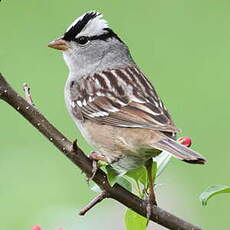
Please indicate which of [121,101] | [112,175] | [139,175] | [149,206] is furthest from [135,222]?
[121,101]

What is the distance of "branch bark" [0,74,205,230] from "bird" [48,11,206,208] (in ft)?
0.44

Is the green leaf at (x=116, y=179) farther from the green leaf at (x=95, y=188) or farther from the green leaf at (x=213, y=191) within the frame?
the green leaf at (x=213, y=191)

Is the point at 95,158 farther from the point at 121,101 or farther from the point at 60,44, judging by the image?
the point at 60,44

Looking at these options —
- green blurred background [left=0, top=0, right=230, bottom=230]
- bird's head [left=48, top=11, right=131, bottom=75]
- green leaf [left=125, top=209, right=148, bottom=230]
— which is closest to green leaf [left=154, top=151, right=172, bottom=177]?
green leaf [left=125, top=209, right=148, bottom=230]

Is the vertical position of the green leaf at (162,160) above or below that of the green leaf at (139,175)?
below

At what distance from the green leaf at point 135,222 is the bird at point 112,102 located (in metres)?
0.10

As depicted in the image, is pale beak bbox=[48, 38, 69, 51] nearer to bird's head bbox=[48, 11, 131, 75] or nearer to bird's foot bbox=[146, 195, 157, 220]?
bird's head bbox=[48, 11, 131, 75]

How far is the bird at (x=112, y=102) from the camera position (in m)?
4.02

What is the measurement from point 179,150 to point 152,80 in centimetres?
616

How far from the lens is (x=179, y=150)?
3.51 metres

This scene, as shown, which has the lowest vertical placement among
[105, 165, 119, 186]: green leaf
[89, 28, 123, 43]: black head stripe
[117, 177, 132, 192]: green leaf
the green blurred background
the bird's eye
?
the green blurred background

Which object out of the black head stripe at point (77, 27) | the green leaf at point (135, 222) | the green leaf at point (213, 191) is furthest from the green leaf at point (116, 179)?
the black head stripe at point (77, 27)

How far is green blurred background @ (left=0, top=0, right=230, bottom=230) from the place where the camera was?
7547 millimetres

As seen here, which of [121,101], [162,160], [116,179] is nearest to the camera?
[116,179]
